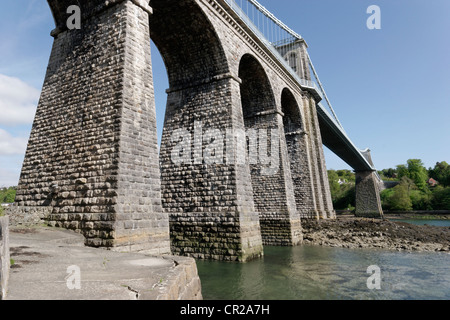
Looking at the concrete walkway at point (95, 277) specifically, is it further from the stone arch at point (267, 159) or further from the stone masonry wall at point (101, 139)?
the stone arch at point (267, 159)

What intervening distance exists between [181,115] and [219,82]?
2.11m

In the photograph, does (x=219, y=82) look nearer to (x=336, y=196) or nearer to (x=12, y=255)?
(x=12, y=255)

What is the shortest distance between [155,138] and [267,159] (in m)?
9.60

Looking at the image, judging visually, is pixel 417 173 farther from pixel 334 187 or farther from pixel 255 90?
pixel 255 90

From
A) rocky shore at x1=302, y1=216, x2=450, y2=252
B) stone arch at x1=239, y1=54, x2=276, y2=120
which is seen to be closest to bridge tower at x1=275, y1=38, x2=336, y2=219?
rocky shore at x1=302, y1=216, x2=450, y2=252

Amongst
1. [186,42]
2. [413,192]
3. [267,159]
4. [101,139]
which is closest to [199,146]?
[186,42]

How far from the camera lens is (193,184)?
1112 centimetres

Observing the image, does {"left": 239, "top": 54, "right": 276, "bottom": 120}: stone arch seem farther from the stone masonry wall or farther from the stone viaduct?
the stone masonry wall

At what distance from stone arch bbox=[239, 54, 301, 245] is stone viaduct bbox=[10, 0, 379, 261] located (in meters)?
0.06

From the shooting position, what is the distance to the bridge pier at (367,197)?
44.2 m
